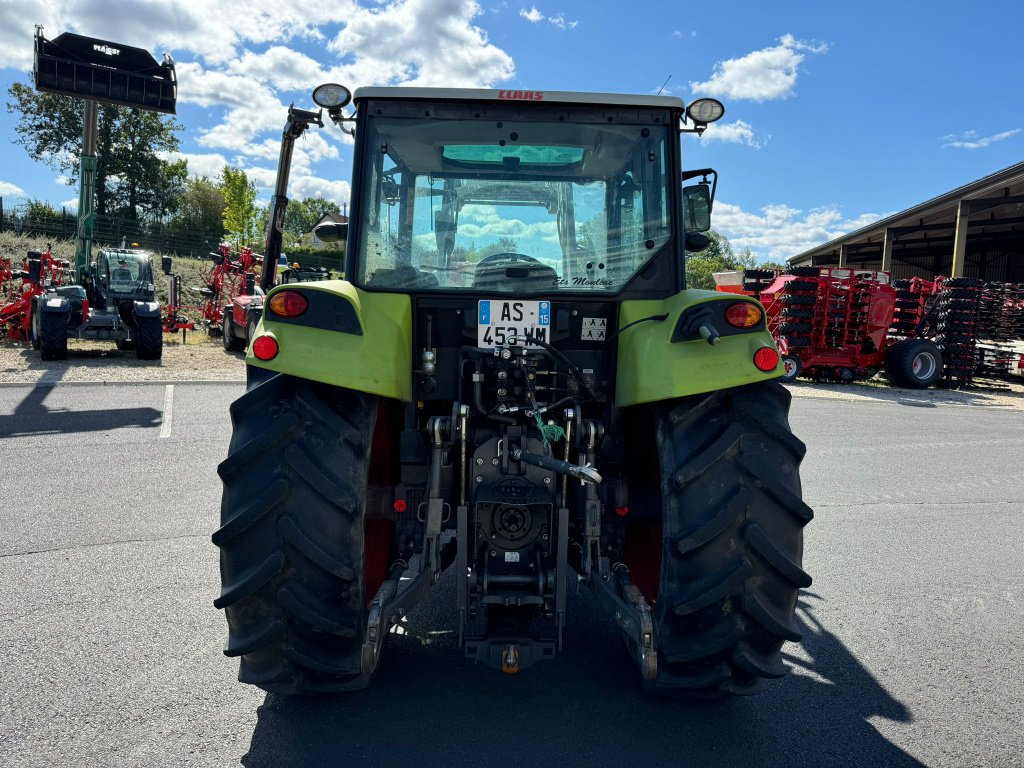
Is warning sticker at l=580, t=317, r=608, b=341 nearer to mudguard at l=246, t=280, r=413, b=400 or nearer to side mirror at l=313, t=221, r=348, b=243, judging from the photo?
mudguard at l=246, t=280, r=413, b=400

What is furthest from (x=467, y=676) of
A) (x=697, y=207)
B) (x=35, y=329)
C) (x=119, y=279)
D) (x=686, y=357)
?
(x=119, y=279)

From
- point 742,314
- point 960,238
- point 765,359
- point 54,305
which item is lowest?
point 54,305

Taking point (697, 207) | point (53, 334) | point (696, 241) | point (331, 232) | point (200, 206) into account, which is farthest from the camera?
point (200, 206)

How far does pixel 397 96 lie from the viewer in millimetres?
3211

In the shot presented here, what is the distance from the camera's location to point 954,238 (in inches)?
1222

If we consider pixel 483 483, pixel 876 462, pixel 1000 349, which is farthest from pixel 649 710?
pixel 1000 349

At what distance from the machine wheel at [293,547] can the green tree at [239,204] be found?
38.0m

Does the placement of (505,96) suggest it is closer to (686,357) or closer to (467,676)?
(686,357)

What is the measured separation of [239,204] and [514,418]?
39098 mm

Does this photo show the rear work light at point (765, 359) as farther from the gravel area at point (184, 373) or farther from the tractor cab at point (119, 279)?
the tractor cab at point (119, 279)

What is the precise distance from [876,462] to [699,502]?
6858mm

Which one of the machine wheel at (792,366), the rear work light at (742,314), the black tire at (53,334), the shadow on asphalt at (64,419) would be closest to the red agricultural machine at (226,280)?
the black tire at (53,334)

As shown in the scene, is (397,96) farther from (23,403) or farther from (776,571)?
(23,403)

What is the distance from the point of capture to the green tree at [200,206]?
169ft
